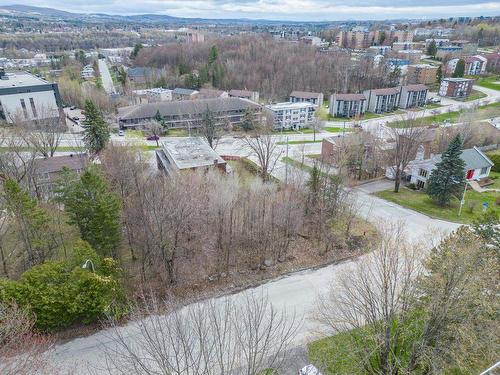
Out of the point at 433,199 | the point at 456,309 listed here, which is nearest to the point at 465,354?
the point at 456,309

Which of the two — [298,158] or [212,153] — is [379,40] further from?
[212,153]

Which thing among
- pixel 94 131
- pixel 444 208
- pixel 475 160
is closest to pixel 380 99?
pixel 475 160

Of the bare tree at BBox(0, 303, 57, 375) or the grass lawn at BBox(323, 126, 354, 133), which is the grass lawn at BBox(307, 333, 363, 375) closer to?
the bare tree at BBox(0, 303, 57, 375)

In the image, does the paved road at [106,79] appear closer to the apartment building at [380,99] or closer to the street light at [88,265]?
the apartment building at [380,99]

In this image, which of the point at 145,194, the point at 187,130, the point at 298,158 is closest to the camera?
the point at 145,194

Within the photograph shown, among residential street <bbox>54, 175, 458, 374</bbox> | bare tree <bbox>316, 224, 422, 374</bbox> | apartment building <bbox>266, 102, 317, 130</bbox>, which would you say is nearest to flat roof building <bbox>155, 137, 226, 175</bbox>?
residential street <bbox>54, 175, 458, 374</bbox>

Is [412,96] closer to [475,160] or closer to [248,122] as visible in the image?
[248,122]
